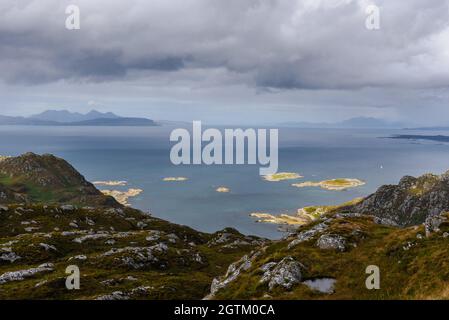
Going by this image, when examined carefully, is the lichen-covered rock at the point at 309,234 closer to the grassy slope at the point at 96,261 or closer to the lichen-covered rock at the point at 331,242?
the lichen-covered rock at the point at 331,242

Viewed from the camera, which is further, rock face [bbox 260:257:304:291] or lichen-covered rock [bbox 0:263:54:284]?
lichen-covered rock [bbox 0:263:54:284]

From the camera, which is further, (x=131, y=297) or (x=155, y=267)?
(x=155, y=267)

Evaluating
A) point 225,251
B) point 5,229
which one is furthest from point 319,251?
point 5,229

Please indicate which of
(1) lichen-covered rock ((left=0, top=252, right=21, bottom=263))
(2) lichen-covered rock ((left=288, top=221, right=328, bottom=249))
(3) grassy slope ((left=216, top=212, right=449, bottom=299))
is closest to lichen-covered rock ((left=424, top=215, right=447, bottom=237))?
(3) grassy slope ((left=216, top=212, right=449, bottom=299))

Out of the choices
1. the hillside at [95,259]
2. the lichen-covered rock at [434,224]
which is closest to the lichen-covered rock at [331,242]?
the lichen-covered rock at [434,224]

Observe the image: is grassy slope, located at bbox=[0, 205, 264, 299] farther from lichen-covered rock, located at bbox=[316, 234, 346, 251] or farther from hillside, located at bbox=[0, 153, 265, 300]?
lichen-covered rock, located at bbox=[316, 234, 346, 251]
